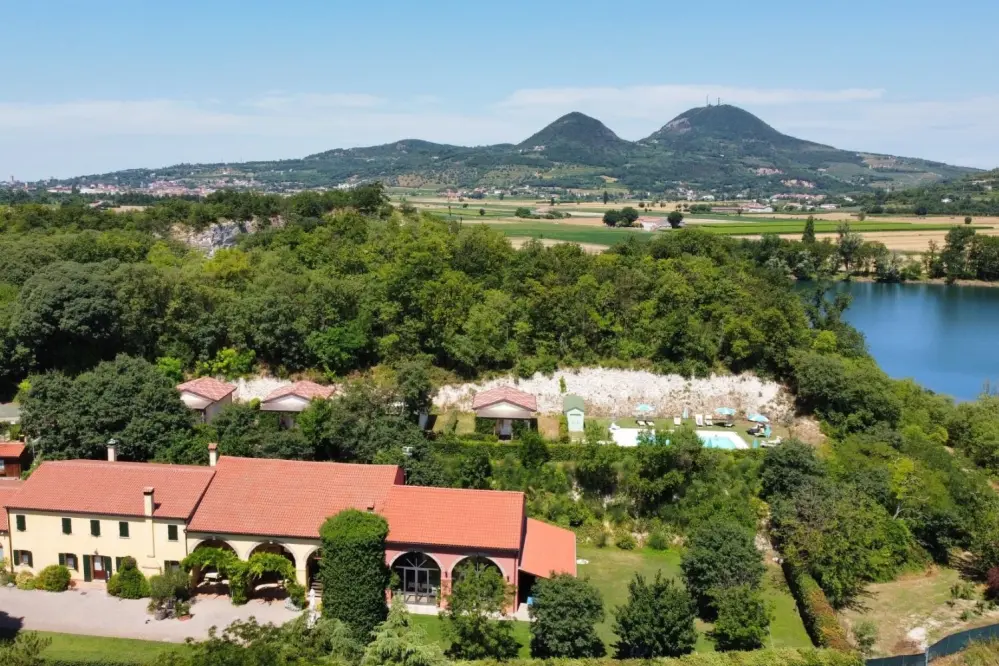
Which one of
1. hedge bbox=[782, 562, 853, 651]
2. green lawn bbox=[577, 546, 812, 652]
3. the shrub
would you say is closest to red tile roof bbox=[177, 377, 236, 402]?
green lawn bbox=[577, 546, 812, 652]

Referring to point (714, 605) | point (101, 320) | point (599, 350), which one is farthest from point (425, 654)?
point (101, 320)

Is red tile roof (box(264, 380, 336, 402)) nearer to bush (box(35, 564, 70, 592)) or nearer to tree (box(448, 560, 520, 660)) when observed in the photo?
bush (box(35, 564, 70, 592))

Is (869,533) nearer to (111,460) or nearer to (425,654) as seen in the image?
(425,654)

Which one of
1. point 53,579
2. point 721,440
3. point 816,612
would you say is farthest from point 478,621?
point 721,440

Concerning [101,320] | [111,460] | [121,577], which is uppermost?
[101,320]

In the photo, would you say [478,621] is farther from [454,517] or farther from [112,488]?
[112,488]

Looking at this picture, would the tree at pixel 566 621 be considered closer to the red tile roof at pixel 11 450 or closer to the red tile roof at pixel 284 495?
the red tile roof at pixel 284 495

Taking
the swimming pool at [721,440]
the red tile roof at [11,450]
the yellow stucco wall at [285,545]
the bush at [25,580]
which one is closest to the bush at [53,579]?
the bush at [25,580]
